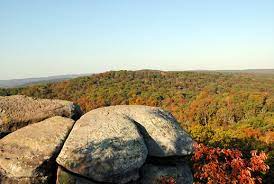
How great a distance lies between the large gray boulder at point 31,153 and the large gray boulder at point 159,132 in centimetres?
240

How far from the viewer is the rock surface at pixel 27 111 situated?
13.6m

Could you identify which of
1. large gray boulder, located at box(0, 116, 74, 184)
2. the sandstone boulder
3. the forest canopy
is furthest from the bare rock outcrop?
the forest canopy

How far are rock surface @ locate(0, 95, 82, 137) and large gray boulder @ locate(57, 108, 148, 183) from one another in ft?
7.34

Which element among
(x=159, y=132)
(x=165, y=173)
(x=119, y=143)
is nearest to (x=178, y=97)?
(x=159, y=132)

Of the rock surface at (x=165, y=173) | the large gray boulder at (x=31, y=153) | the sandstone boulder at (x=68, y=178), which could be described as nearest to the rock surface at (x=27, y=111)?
the large gray boulder at (x=31, y=153)

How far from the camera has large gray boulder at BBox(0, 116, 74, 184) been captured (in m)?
11.1

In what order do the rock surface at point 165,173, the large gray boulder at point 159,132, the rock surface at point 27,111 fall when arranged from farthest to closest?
the rock surface at point 27,111, the large gray boulder at point 159,132, the rock surface at point 165,173

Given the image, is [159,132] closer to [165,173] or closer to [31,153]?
[165,173]

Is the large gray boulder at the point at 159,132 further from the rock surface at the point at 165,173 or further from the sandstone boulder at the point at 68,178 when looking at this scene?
the sandstone boulder at the point at 68,178

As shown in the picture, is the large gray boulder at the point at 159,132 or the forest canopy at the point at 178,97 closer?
the large gray boulder at the point at 159,132

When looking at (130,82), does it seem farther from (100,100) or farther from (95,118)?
(95,118)

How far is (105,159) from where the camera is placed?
434 inches

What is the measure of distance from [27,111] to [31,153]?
3.06 m

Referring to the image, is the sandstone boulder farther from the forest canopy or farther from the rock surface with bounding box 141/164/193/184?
the forest canopy
